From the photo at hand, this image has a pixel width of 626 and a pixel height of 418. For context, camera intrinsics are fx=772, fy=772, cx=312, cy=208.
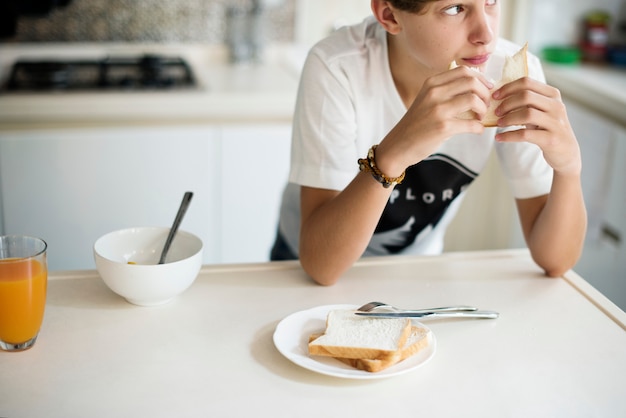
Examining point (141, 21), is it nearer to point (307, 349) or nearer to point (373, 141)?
point (373, 141)

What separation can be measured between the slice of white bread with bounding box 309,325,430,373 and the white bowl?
0.23 meters

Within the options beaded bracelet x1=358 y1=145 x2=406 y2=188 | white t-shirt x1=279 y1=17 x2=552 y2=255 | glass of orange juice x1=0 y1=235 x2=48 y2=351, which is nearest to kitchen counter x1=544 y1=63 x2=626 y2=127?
white t-shirt x1=279 y1=17 x2=552 y2=255

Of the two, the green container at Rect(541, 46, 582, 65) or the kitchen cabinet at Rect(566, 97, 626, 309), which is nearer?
the kitchen cabinet at Rect(566, 97, 626, 309)

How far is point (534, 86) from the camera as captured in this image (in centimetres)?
118

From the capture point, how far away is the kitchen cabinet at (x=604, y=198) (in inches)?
96.9

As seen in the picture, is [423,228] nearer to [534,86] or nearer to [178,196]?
[534,86]

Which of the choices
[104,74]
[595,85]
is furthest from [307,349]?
[595,85]

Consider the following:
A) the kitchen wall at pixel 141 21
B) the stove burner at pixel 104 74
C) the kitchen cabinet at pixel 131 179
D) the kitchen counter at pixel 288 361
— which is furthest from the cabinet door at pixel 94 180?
the kitchen counter at pixel 288 361

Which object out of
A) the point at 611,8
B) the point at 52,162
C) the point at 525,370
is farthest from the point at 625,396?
the point at 611,8

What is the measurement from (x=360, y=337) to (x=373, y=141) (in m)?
0.51

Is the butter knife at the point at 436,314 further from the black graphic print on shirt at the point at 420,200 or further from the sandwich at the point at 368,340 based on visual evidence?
the black graphic print on shirt at the point at 420,200

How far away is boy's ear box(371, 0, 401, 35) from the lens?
52.4 inches

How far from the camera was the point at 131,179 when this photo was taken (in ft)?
7.89

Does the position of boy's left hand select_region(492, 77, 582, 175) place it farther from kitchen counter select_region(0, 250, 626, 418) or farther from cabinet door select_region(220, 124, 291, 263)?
cabinet door select_region(220, 124, 291, 263)
